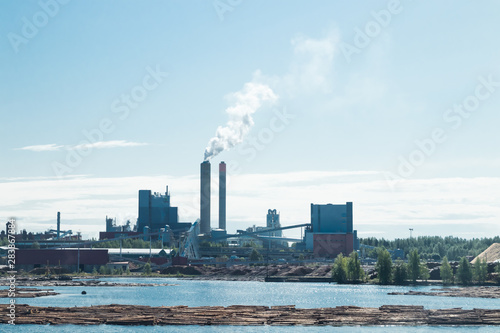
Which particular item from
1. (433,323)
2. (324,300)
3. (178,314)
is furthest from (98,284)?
(433,323)

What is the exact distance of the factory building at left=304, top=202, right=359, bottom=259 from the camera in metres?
184

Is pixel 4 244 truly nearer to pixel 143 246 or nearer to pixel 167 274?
pixel 143 246

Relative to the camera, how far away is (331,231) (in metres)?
189

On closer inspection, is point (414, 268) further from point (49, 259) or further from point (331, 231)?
point (49, 259)

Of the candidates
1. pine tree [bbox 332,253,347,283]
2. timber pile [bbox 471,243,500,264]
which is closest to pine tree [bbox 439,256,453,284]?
pine tree [bbox 332,253,347,283]

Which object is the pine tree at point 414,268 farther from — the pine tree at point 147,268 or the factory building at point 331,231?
the pine tree at point 147,268

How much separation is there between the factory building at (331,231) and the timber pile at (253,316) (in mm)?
118522

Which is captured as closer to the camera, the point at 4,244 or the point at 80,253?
the point at 80,253

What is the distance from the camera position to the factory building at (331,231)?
184000 mm

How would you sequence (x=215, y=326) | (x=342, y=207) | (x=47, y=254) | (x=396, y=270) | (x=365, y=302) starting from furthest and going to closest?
1. (x=342, y=207)
2. (x=47, y=254)
3. (x=396, y=270)
4. (x=365, y=302)
5. (x=215, y=326)

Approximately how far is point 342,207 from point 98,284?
84.0 m

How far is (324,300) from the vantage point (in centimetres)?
8794

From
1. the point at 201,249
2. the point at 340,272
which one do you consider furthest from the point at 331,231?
the point at 340,272

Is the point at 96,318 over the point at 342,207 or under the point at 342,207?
under
